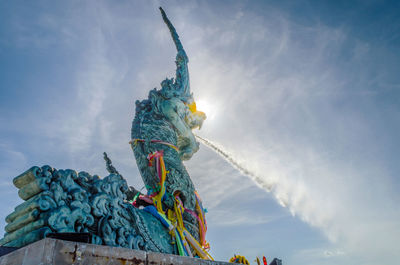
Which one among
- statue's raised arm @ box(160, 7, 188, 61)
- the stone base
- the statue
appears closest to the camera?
the stone base

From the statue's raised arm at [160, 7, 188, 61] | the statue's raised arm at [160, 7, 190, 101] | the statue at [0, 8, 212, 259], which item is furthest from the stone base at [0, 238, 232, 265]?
the statue's raised arm at [160, 7, 188, 61]

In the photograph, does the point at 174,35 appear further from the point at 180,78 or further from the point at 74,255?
the point at 74,255

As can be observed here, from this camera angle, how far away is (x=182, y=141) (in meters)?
8.91

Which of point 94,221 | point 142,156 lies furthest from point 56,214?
point 142,156

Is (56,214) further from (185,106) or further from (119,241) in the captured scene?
(185,106)

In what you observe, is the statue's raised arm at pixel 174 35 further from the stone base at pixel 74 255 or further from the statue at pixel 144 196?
the stone base at pixel 74 255

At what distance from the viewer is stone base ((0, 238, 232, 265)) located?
2926 millimetres

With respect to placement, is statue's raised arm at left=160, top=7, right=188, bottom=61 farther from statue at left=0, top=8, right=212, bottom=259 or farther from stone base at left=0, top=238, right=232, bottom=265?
stone base at left=0, top=238, right=232, bottom=265

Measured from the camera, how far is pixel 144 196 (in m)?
6.99

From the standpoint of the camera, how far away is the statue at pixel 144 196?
163 inches

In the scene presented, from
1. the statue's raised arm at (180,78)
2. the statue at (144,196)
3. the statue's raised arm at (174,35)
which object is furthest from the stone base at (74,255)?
the statue's raised arm at (174,35)

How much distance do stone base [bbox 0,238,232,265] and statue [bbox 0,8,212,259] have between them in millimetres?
916

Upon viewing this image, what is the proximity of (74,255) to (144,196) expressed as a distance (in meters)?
3.87

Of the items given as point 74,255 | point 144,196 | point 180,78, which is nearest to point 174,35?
point 180,78
